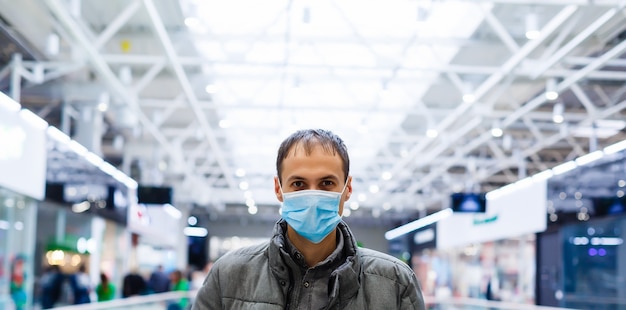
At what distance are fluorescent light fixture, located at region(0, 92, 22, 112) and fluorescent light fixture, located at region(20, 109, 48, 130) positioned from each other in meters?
0.38

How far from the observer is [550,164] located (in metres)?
26.3

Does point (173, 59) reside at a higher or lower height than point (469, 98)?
higher

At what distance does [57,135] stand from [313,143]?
46.3 feet

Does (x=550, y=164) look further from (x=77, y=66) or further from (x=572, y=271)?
(x=77, y=66)

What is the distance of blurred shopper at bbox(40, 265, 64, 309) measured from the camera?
14.9 meters

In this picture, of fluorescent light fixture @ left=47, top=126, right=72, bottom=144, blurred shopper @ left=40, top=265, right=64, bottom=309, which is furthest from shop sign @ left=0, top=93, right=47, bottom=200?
blurred shopper @ left=40, top=265, right=64, bottom=309

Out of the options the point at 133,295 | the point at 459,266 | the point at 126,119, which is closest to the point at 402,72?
the point at 126,119

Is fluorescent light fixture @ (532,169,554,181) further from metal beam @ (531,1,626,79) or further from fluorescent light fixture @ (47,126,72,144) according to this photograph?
fluorescent light fixture @ (47,126,72,144)

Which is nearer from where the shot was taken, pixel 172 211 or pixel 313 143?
pixel 313 143

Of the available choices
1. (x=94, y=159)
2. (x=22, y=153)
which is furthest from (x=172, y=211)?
(x=22, y=153)

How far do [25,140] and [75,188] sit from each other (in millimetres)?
5168

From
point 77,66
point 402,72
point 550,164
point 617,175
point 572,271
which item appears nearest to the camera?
point 77,66

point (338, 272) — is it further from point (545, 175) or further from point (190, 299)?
point (545, 175)

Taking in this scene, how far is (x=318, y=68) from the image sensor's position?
46.0 feet
